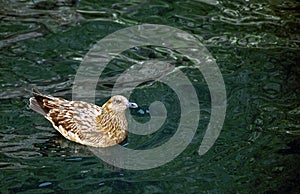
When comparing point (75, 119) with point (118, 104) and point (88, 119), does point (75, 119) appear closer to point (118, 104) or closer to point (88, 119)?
point (88, 119)

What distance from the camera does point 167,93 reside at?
890 cm

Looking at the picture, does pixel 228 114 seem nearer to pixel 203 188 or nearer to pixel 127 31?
pixel 203 188

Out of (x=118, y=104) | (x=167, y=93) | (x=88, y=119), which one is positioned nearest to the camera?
(x=118, y=104)

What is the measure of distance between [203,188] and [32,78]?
137 inches

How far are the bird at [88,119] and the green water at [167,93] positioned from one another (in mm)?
147

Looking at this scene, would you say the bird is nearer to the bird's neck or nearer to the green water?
the bird's neck

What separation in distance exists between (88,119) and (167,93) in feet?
4.96

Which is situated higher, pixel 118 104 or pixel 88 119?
pixel 118 104

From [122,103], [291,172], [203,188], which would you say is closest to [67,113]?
[122,103]

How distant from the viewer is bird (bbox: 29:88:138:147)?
7.74 metres

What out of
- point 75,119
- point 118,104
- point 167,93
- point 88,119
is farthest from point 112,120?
point 167,93

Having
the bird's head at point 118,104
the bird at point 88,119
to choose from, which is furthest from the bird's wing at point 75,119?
the bird's head at point 118,104

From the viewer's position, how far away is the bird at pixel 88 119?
7.74m

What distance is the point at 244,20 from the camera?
1105 cm
